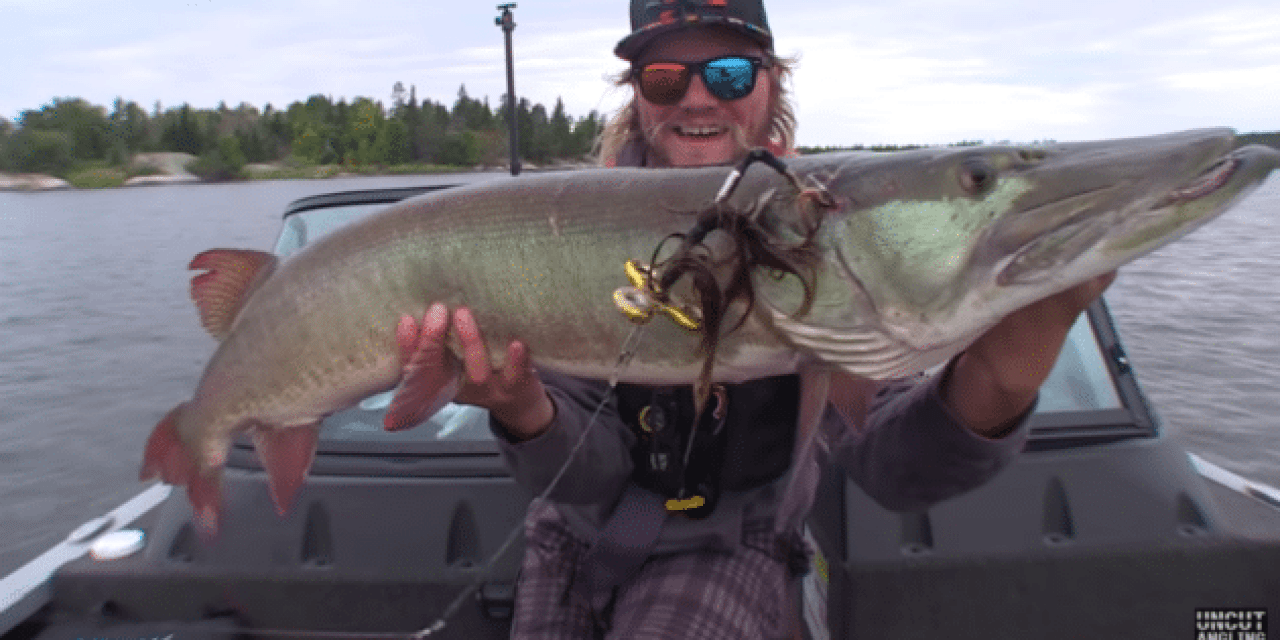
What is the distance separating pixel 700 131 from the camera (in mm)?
2643

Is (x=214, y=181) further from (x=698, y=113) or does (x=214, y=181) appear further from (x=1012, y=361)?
(x=1012, y=361)

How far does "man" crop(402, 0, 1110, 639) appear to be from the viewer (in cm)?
194

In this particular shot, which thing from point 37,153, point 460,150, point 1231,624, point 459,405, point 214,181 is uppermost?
point 37,153

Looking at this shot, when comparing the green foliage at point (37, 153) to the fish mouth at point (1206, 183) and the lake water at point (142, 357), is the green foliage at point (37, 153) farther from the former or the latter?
the fish mouth at point (1206, 183)

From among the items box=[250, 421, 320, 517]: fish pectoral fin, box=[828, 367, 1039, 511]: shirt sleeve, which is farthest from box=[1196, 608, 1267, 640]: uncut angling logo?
box=[250, 421, 320, 517]: fish pectoral fin

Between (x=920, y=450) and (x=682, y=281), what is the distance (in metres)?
0.82

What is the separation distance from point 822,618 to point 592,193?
164 centimetres

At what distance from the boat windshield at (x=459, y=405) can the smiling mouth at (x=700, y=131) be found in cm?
119

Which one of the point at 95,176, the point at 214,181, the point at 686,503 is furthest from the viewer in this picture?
the point at 214,181

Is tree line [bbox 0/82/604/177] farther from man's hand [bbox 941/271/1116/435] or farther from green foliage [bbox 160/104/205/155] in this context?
man's hand [bbox 941/271/1116/435]

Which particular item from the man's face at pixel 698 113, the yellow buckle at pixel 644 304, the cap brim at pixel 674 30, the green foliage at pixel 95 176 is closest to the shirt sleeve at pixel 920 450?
the yellow buckle at pixel 644 304

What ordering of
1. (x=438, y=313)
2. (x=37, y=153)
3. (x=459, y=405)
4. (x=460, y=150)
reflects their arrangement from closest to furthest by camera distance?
(x=438, y=313) → (x=459, y=405) → (x=460, y=150) → (x=37, y=153)

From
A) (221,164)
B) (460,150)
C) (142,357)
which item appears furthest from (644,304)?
(221,164)

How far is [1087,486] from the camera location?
2.69 meters
